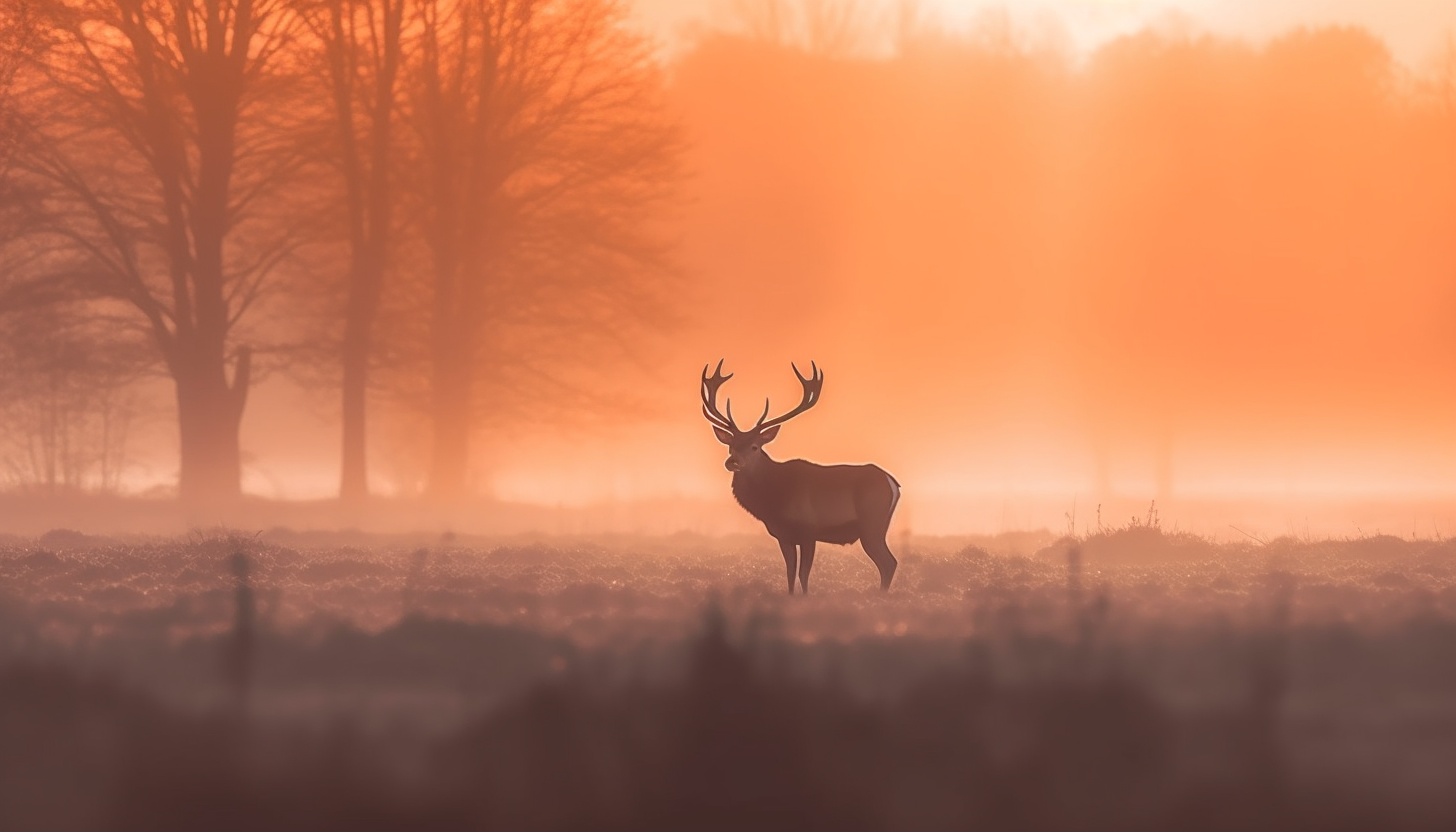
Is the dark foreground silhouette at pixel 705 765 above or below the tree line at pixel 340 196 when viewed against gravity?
below

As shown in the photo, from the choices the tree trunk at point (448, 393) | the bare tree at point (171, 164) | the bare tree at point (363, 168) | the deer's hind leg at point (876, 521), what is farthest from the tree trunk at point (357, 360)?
the deer's hind leg at point (876, 521)

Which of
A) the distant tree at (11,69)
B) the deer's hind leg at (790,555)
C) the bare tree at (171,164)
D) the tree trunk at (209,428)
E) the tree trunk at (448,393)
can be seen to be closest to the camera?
the deer's hind leg at (790,555)

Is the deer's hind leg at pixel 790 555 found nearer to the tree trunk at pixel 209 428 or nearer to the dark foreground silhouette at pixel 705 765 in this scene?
the dark foreground silhouette at pixel 705 765

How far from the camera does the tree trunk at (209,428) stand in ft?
82.7

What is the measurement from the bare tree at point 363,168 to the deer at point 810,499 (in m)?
13.4

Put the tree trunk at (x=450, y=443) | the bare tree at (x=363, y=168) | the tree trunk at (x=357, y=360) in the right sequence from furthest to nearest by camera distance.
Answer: the tree trunk at (x=450, y=443)
the tree trunk at (x=357, y=360)
the bare tree at (x=363, y=168)

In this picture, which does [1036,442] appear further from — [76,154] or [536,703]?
[536,703]

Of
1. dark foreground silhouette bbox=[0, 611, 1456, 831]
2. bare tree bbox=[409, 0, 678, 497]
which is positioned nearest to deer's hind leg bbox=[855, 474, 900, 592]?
dark foreground silhouette bbox=[0, 611, 1456, 831]

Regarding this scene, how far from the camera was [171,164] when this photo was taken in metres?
24.6

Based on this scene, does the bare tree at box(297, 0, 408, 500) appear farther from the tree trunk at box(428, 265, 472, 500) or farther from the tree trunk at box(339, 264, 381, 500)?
the tree trunk at box(428, 265, 472, 500)

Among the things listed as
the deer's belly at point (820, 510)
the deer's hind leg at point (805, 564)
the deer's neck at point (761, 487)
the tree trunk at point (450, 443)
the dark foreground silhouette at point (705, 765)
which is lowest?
the dark foreground silhouette at point (705, 765)

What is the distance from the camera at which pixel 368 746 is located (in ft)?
24.7

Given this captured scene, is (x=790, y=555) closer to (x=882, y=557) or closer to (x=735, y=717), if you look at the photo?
(x=882, y=557)

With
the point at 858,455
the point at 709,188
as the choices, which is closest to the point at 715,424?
the point at 858,455
